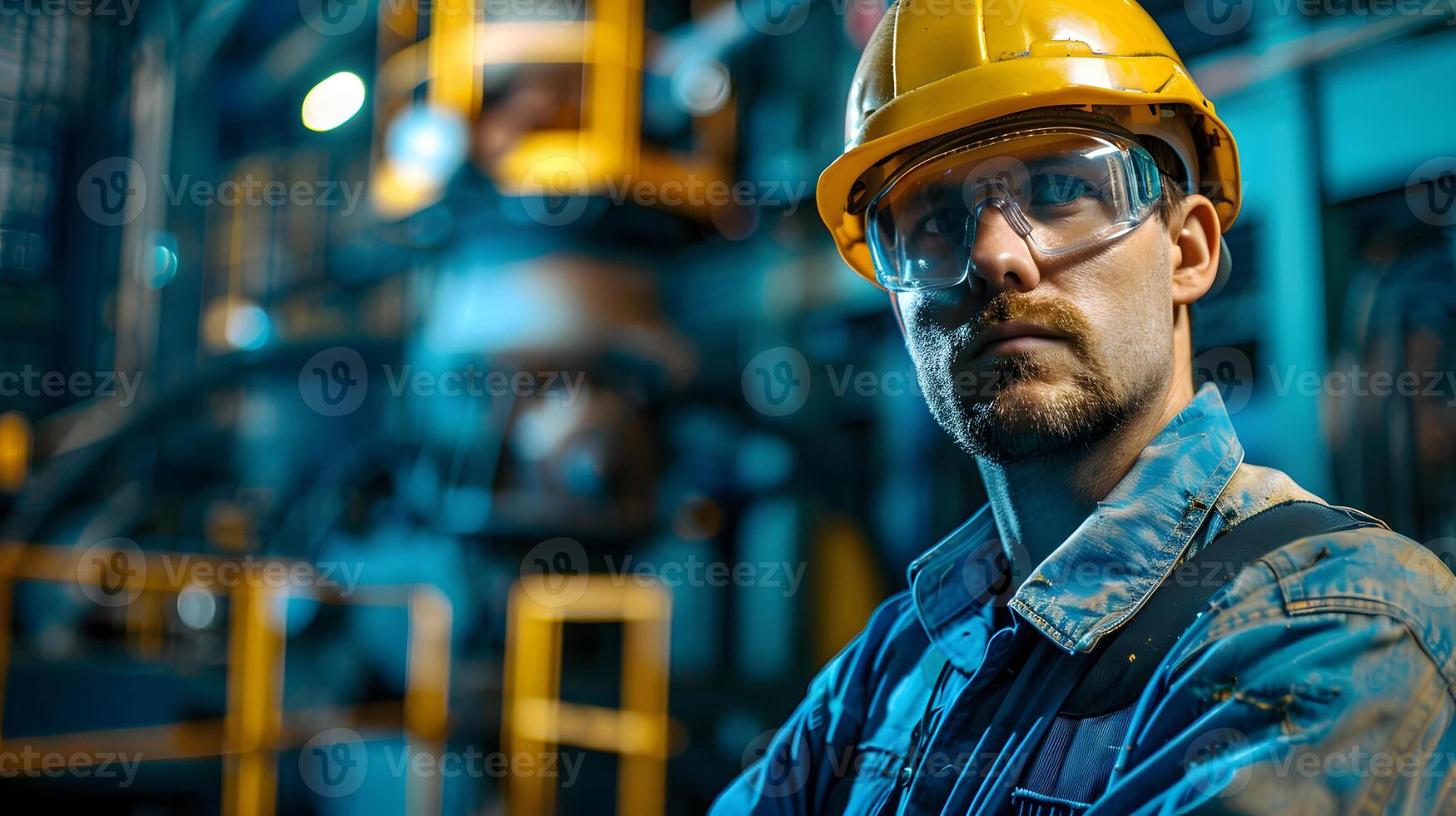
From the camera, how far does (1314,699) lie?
0.91 metres

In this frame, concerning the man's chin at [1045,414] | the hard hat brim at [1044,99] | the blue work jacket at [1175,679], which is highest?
the hard hat brim at [1044,99]

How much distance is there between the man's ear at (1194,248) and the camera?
144cm

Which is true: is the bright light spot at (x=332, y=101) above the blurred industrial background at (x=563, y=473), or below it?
above

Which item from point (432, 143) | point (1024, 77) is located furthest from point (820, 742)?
point (432, 143)

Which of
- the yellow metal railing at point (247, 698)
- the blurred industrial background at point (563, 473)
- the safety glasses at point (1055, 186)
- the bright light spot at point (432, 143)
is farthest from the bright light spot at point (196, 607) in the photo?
the safety glasses at point (1055, 186)

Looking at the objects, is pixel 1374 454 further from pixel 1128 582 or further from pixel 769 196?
pixel 769 196

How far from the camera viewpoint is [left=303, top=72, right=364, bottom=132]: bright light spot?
6340 mm

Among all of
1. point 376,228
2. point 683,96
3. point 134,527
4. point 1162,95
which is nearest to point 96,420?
point 134,527

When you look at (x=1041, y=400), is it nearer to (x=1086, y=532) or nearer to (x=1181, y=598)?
(x=1086, y=532)

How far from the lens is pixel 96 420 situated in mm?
6500

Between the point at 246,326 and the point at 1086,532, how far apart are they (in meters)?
9.10

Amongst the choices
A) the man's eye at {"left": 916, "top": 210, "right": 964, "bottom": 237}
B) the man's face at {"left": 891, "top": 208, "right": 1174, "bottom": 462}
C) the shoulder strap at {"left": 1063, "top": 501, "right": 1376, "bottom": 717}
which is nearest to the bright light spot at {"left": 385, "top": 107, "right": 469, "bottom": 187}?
the man's eye at {"left": 916, "top": 210, "right": 964, "bottom": 237}

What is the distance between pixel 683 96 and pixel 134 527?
217 inches

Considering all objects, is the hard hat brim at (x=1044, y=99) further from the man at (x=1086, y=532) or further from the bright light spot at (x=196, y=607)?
the bright light spot at (x=196, y=607)
